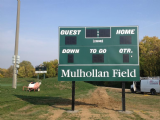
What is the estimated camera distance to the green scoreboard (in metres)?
13.1

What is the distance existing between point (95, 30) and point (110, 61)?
2.54 meters

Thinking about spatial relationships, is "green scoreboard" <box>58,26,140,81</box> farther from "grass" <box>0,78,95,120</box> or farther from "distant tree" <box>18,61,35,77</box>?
"distant tree" <box>18,61,35,77</box>

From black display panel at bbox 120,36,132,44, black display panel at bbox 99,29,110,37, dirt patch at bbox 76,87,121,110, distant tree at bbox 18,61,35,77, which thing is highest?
black display panel at bbox 99,29,110,37

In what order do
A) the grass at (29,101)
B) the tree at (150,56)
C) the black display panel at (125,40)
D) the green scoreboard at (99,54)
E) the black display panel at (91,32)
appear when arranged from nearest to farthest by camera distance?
the grass at (29,101) < the green scoreboard at (99,54) < the black display panel at (125,40) < the black display panel at (91,32) < the tree at (150,56)

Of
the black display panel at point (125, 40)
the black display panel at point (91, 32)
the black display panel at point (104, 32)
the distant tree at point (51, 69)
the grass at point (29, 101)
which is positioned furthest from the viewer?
the distant tree at point (51, 69)

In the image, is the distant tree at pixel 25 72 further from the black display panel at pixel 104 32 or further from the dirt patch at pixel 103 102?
the black display panel at pixel 104 32

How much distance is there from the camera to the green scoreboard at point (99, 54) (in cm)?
1313

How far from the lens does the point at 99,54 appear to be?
43.8ft

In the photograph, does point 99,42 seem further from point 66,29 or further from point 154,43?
point 154,43

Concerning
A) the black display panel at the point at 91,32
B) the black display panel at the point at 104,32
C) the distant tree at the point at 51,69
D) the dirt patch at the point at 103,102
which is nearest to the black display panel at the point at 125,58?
the black display panel at the point at 104,32

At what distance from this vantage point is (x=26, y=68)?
98.4 m

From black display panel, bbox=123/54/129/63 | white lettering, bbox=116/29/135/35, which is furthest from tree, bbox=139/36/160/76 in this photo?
black display panel, bbox=123/54/129/63

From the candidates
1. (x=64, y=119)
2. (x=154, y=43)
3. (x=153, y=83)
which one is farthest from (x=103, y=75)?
(x=154, y=43)

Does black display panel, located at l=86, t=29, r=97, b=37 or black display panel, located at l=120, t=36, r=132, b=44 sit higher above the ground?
black display panel, located at l=86, t=29, r=97, b=37
